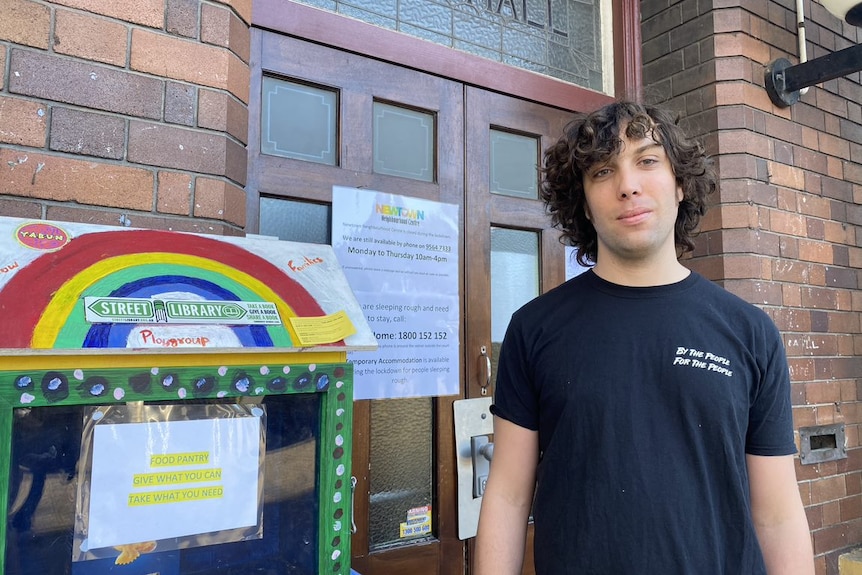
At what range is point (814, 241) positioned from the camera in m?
2.74

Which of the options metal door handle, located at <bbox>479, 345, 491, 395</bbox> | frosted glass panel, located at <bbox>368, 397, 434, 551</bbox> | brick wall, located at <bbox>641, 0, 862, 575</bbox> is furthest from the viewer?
brick wall, located at <bbox>641, 0, 862, 575</bbox>

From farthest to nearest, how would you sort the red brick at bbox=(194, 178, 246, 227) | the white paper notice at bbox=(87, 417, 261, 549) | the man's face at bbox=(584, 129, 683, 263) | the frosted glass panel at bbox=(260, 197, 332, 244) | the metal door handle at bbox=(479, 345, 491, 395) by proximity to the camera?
the metal door handle at bbox=(479, 345, 491, 395), the frosted glass panel at bbox=(260, 197, 332, 244), the red brick at bbox=(194, 178, 246, 227), the man's face at bbox=(584, 129, 683, 263), the white paper notice at bbox=(87, 417, 261, 549)

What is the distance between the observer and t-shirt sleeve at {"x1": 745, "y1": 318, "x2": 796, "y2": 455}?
1175 mm

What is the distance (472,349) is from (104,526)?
149 cm

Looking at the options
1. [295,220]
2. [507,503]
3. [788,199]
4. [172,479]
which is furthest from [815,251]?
[172,479]

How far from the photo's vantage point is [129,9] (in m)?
1.53

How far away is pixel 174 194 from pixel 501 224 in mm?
1287

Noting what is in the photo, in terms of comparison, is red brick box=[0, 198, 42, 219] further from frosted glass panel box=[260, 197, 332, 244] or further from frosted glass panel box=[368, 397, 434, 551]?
frosted glass panel box=[368, 397, 434, 551]

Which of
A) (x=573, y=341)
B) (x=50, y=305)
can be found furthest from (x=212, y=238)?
(x=573, y=341)

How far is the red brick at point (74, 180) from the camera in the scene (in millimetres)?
1377

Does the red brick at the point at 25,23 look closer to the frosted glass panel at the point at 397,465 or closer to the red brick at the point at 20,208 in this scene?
the red brick at the point at 20,208

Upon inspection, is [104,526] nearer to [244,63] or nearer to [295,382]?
[295,382]

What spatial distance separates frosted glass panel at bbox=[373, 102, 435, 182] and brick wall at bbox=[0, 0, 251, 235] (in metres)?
0.57

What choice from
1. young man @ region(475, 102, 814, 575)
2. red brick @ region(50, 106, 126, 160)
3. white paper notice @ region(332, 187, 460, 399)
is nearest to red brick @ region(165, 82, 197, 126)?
red brick @ region(50, 106, 126, 160)
